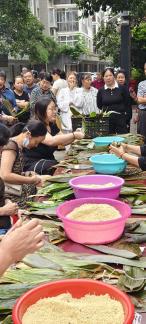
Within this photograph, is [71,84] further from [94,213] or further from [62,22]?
[62,22]

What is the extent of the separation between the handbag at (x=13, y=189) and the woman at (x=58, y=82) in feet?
16.0

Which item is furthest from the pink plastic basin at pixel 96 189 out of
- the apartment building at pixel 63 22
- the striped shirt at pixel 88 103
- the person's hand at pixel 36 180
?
the apartment building at pixel 63 22

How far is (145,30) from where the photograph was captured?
41.7ft

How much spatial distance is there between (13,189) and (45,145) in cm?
80

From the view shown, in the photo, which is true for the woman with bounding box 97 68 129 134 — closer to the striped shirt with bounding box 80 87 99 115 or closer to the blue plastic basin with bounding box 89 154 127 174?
the striped shirt with bounding box 80 87 99 115

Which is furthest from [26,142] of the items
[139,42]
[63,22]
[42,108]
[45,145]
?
[63,22]

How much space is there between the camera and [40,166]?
4348 millimetres

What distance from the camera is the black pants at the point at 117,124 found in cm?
602

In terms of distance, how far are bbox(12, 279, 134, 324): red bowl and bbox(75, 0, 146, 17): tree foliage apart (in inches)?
330

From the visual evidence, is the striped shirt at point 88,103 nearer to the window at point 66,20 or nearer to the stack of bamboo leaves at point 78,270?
the stack of bamboo leaves at point 78,270

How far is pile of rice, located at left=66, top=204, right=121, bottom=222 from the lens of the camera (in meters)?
2.17

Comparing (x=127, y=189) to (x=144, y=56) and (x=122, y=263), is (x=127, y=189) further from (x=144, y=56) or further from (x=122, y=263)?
(x=144, y=56)

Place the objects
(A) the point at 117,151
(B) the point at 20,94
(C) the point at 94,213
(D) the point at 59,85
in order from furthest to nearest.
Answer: (D) the point at 59,85 → (B) the point at 20,94 → (A) the point at 117,151 → (C) the point at 94,213

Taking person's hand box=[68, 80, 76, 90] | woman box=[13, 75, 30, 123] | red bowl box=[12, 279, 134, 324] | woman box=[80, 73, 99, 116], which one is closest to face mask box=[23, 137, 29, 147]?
red bowl box=[12, 279, 134, 324]
